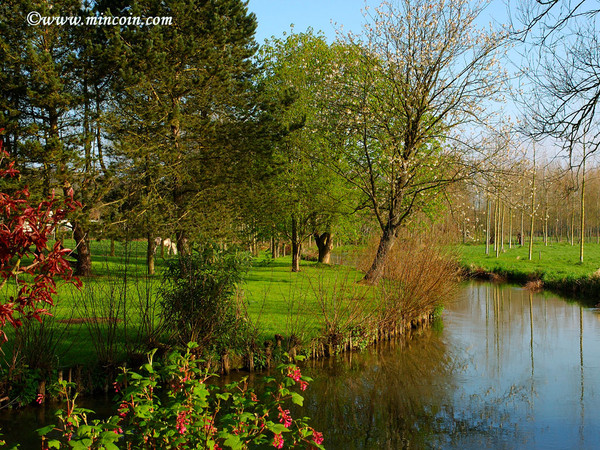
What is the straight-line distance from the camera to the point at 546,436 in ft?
25.5

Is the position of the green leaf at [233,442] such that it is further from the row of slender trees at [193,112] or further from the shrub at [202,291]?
the row of slender trees at [193,112]

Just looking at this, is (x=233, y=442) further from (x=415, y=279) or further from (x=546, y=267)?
(x=546, y=267)

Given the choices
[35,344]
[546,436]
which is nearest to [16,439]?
[35,344]

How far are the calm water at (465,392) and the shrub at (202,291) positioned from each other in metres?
2.18

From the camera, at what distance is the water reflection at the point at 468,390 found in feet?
25.6

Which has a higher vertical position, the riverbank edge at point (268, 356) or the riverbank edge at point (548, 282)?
the riverbank edge at point (548, 282)

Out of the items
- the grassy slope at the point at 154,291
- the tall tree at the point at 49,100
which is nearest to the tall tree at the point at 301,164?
the grassy slope at the point at 154,291

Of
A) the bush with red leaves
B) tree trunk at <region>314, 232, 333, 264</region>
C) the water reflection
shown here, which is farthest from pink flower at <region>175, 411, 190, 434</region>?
tree trunk at <region>314, 232, 333, 264</region>

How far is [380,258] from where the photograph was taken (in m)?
18.0

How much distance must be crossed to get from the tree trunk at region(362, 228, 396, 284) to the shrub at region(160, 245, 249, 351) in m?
8.32

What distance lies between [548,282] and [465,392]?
16043 millimetres

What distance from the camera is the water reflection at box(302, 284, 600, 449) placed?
25.6ft

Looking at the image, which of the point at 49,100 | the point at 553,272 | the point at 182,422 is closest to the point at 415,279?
the point at 182,422

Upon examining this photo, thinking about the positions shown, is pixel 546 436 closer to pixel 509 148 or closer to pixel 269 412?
pixel 269 412
